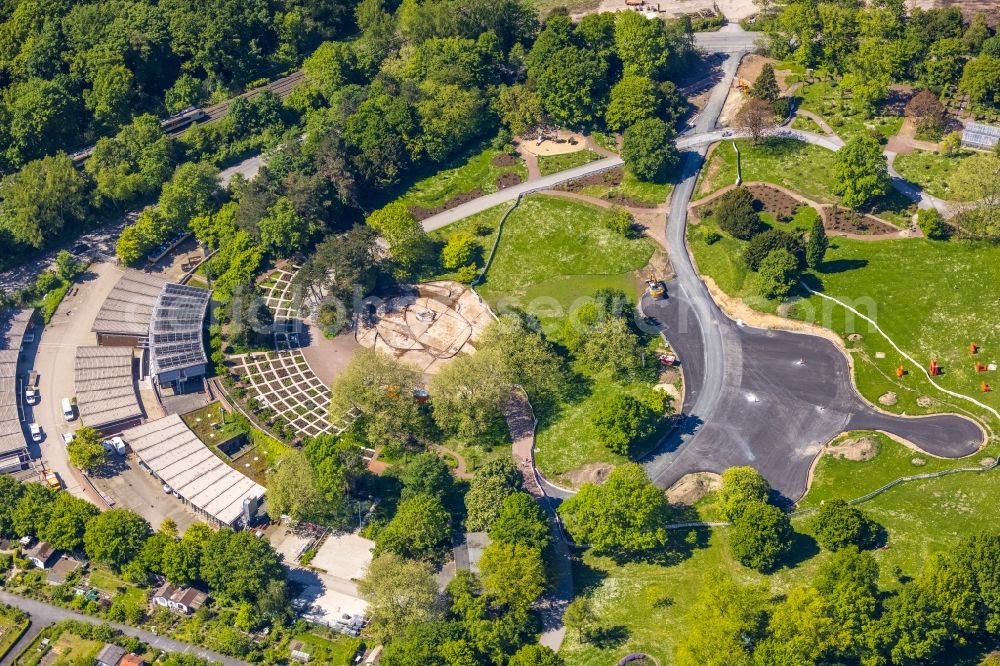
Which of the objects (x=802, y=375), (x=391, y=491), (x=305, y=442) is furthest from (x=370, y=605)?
(x=802, y=375)

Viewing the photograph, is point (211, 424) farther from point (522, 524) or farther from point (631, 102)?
point (631, 102)

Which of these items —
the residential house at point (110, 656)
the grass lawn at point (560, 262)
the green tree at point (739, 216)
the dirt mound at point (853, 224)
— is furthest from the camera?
the green tree at point (739, 216)

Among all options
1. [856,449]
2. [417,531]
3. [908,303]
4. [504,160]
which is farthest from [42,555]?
[908,303]

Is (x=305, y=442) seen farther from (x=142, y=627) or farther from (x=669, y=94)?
(x=669, y=94)

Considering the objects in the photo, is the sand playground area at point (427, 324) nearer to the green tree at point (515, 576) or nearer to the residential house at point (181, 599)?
the green tree at point (515, 576)

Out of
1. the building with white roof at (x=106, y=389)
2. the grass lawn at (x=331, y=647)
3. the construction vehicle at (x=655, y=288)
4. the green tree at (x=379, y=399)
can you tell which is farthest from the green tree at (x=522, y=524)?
the building with white roof at (x=106, y=389)
